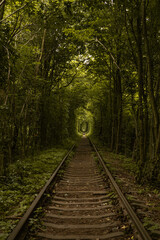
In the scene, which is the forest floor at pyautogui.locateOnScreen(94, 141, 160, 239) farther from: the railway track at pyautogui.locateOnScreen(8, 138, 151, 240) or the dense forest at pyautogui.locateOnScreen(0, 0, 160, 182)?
the dense forest at pyautogui.locateOnScreen(0, 0, 160, 182)

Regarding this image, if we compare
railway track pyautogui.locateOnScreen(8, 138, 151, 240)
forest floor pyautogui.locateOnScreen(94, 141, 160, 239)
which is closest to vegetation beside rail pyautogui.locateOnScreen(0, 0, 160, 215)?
forest floor pyautogui.locateOnScreen(94, 141, 160, 239)

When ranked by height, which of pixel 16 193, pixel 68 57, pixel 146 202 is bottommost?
pixel 16 193

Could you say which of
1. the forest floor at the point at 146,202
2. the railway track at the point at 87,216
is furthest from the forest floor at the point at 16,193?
the forest floor at the point at 146,202

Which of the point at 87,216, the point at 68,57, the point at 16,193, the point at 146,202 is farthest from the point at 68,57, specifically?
the point at 87,216

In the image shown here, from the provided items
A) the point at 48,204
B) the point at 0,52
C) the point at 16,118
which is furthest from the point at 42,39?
the point at 48,204

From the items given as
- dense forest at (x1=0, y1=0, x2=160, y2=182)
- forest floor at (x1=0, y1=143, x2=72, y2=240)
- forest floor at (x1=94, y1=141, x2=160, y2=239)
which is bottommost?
forest floor at (x1=0, y1=143, x2=72, y2=240)

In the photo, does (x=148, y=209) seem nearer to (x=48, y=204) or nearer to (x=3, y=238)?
(x=48, y=204)

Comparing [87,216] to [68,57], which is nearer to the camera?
[87,216]

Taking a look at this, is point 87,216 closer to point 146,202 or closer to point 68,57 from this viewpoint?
point 146,202

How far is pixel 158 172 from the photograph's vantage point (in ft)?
20.0

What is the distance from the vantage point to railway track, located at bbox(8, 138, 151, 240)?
10.9ft

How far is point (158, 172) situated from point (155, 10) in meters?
5.35

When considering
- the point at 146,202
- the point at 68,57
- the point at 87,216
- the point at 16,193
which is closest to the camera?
the point at 87,216

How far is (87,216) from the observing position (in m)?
4.09
